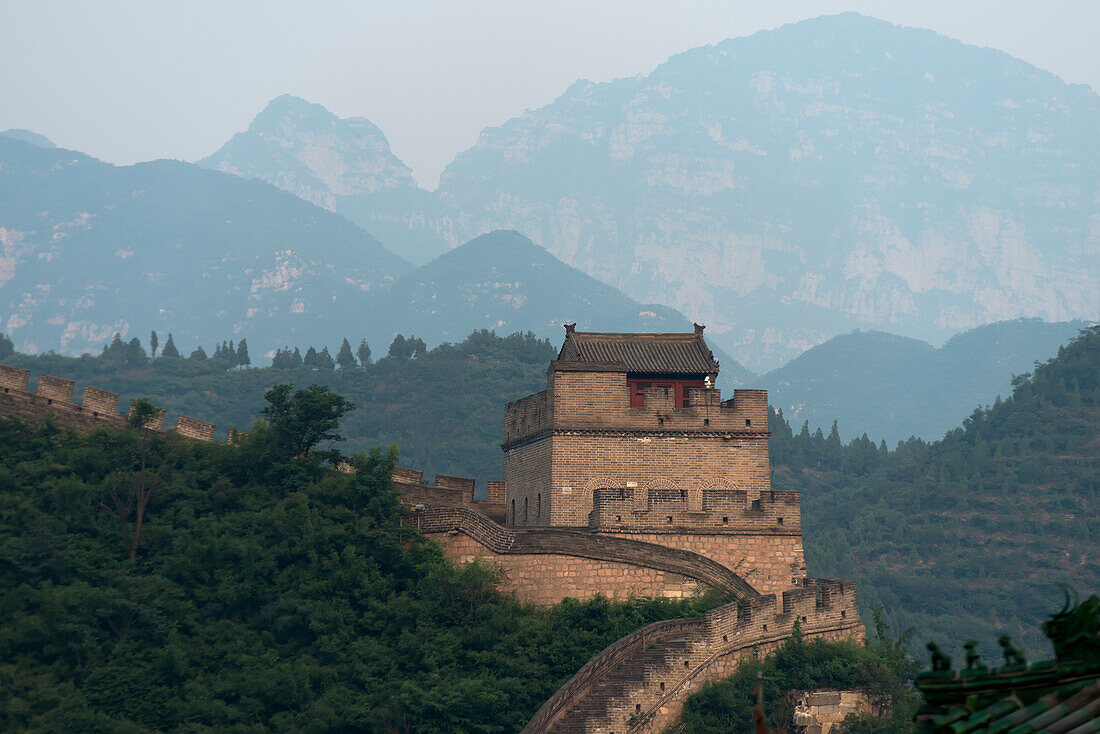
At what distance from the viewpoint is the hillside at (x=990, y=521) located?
370 feet

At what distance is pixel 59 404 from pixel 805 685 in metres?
20.9

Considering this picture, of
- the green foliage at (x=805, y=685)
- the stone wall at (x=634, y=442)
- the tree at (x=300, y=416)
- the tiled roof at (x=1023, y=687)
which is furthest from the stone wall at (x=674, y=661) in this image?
the tiled roof at (x=1023, y=687)

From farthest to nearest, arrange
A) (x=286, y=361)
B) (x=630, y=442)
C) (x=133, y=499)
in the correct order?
(x=286, y=361), (x=630, y=442), (x=133, y=499)

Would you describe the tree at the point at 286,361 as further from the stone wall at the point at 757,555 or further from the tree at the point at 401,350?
the stone wall at the point at 757,555

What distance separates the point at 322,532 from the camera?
32.6 m

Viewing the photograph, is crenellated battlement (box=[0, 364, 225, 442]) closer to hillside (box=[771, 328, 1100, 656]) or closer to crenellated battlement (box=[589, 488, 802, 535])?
crenellated battlement (box=[589, 488, 802, 535])

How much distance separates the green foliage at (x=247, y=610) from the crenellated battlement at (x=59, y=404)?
0.91m

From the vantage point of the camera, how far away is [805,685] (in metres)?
30.9

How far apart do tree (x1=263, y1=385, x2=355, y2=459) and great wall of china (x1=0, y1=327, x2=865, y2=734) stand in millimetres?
2880

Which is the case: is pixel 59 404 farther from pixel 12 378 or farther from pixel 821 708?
pixel 821 708

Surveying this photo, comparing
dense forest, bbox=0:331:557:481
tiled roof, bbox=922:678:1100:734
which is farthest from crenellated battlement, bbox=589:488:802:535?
dense forest, bbox=0:331:557:481

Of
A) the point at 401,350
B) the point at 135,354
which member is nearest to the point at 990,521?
the point at 401,350

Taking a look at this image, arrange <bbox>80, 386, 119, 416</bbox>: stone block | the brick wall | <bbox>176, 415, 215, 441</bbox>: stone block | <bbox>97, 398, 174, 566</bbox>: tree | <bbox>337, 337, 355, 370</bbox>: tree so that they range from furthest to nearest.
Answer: <bbox>337, 337, 355, 370</bbox>: tree → <bbox>176, 415, 215, 441</bbox>: stone block → <bbox>80, 386, 119, 416</bbox>: stone block → the brick wall → <bbox>97, 398, 174, 566</bbox>: tree

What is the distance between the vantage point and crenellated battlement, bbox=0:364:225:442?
35.0 meters
